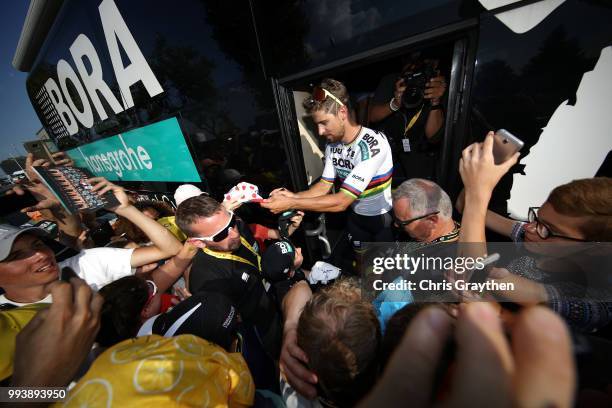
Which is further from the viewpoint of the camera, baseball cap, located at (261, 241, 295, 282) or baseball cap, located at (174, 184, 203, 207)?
baseball cap, located at (174, 184, 203, 207)

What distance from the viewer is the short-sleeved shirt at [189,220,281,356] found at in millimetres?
1591

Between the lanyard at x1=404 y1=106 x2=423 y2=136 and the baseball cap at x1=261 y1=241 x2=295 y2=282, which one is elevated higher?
the lanyard at x1=404 y1=106 x2=423 y2=136

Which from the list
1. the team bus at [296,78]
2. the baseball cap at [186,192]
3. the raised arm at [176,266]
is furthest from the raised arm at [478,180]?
the baseball cap at [186,192]

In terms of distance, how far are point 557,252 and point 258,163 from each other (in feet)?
6.30

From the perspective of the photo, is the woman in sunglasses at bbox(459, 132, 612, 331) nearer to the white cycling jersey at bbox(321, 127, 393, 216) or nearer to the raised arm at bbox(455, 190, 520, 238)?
the raised arm at bbox(455, 190, 520, 238)

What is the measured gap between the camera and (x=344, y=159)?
2.00 metres

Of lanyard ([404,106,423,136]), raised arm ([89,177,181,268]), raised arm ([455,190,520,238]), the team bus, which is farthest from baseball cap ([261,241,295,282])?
lanyard ([404,106,423,136])

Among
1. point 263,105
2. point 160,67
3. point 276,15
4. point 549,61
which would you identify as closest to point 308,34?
point 276,15

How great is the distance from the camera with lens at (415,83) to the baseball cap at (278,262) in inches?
56.7

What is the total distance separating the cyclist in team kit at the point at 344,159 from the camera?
1.75m

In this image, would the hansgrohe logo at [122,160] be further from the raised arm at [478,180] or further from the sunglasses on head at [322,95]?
the raised arm at [478,180]

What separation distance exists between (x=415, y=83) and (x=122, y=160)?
3617 mm

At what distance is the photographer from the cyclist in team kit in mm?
370

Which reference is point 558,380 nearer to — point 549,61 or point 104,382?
point 104,382
